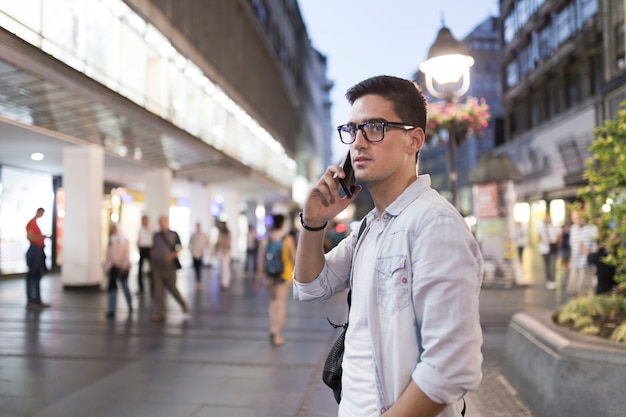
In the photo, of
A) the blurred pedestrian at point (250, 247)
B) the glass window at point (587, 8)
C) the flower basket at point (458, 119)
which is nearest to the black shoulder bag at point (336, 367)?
the flower basket at point (458, 119)

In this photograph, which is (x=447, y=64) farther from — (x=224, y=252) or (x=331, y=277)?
(x=224, y=252)

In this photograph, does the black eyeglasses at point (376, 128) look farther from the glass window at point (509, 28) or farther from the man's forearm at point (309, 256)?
the glass window at point (509, 28)

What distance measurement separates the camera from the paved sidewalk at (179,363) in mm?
5137

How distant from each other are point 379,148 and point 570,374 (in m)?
3.35

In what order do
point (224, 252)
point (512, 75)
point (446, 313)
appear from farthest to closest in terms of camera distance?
point (512, 75) → point (224, 252) → point (446, 313)

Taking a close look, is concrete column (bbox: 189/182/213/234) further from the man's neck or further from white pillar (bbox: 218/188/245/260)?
the man's neck

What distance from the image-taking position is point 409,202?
1817 millimetres

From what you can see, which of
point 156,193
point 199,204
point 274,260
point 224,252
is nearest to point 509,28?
point 199,204

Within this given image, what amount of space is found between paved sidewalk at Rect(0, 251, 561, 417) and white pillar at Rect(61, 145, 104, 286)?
3331 millimetres

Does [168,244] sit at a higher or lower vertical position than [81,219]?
lower

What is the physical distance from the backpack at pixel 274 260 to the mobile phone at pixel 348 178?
6551 mm

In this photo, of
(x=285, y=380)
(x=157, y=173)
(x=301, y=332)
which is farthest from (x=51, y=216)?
(x=285, y=380)

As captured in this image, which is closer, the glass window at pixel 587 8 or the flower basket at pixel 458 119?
the flower basket at pixel 458 119

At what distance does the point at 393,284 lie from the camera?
1666mm
